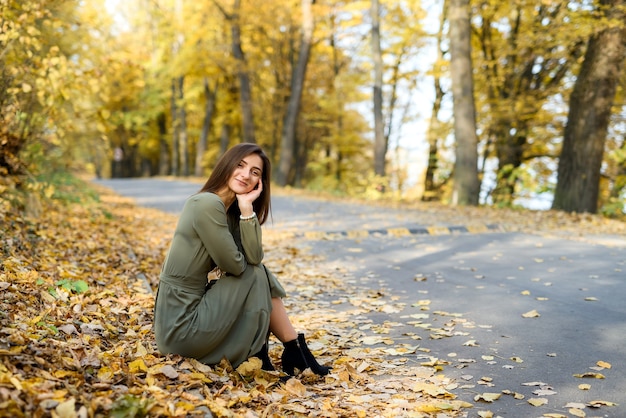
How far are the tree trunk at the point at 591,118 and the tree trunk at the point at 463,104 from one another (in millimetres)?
2357

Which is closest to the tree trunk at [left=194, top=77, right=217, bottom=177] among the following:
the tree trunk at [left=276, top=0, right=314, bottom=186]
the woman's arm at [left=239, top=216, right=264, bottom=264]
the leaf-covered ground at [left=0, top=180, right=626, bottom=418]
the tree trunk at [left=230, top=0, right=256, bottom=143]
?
the tree trunk at [left=230, top=0, right=256, bottom=143]

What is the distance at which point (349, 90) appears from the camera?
81.3 ft

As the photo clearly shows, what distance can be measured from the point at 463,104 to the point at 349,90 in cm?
1129

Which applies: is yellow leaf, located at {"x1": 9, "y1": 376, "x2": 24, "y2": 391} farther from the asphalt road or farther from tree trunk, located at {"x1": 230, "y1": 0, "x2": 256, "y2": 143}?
tree trunk, located at {"x1": 230, "y1": 0, "x2": 256, "y2": 143}

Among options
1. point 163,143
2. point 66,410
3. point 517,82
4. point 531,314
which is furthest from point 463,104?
point 163,143

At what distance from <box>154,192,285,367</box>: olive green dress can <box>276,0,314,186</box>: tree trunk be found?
18548 mm

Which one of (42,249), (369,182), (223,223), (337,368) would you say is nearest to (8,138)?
(42,249)

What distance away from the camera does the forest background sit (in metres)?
8.11

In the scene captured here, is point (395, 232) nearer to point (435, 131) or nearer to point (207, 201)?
point (207, 201)

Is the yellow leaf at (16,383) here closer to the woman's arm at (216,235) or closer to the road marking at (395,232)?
the woman's arm at (216,235)

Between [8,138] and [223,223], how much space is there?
5.34 metres

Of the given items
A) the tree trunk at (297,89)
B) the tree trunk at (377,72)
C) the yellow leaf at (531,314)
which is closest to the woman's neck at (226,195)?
the yellow leaf at (531,314)

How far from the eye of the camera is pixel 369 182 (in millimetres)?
19141

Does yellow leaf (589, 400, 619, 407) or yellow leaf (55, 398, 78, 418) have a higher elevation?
yellow leaf (55, 398, 78, 418)
